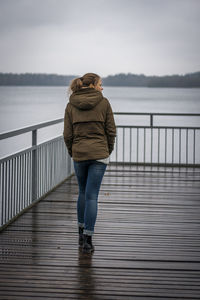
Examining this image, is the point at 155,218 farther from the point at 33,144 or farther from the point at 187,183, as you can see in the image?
the point at 187,183

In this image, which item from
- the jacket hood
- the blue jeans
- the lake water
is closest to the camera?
the jacket hood

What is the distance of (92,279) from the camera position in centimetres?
336

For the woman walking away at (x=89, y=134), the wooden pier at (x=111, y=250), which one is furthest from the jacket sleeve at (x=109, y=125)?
the wooden pier at (x=111, y=250)

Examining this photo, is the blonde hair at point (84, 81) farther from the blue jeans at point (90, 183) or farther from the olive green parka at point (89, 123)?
the blue jeans at point (90, 183)

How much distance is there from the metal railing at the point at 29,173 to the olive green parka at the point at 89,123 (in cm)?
77

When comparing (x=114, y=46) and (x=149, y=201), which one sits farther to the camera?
(x=114, y=46)

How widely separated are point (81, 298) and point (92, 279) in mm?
330

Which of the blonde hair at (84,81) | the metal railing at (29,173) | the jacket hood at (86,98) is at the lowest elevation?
the metal railing at (29,173)

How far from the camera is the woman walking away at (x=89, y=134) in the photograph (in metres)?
3.84

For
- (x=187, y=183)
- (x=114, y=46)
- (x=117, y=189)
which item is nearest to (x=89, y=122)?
→ (x=117, y=189)

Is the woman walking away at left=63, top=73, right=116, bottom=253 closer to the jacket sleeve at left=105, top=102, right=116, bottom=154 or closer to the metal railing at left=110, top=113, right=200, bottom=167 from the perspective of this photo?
the jacket sleeve at left=105, top=102, right=116, bottom=154

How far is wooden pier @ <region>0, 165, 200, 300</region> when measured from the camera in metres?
3.20

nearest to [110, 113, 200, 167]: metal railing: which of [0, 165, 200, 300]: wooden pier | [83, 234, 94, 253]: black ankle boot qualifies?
[0, 165, 200, 300]: wooden pier

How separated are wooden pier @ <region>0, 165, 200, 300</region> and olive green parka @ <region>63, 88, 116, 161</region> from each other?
834mm
